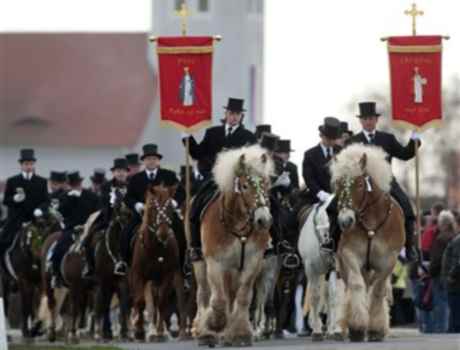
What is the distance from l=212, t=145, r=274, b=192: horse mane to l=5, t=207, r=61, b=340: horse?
1077 cm

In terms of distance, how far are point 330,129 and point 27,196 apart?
9.59m

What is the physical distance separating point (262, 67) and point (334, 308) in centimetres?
9847

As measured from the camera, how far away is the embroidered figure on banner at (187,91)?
106ft

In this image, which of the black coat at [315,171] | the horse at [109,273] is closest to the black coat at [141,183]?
the horse at [109,273]

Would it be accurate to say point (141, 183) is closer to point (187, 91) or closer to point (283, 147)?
point (187, 91)

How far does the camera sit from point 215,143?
96.0ft

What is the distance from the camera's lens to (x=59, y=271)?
118 ft

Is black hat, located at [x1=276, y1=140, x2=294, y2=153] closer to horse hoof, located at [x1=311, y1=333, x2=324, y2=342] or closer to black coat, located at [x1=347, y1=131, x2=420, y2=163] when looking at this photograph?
black coat, located at [x1=347, y1=131, x2=420, y2=163]

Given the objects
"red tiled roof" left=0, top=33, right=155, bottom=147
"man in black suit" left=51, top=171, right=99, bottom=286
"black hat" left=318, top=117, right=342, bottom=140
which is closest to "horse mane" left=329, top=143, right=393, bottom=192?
"black hat" left=318, top=117, right=342, bottom=140

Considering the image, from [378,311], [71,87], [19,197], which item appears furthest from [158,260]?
[71,87]

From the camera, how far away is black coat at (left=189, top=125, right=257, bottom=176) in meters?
29.0

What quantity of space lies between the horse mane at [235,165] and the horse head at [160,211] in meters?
3.86

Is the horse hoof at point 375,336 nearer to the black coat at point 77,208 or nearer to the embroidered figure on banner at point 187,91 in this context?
the embroidered figure on banner at point 187,91

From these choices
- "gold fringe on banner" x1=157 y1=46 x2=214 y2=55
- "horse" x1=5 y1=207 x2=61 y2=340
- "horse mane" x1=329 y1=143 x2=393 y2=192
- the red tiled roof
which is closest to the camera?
"horse mane" x1=329 y1=143 x2=393 y2=192
